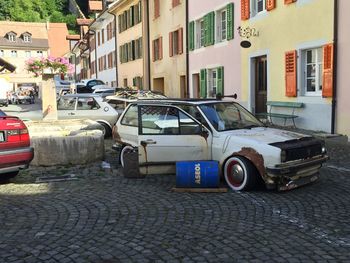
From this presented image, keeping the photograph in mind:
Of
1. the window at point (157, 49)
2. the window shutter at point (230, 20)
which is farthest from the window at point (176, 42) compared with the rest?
the window shutter at point (230, 20)

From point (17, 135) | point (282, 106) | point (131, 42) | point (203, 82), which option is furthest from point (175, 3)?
point (17, 135)

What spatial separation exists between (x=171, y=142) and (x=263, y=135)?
1516 millimetres

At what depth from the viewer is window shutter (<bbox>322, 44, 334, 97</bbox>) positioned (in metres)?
13.3

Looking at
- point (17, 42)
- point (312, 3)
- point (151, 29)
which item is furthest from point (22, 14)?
point (312, 3)

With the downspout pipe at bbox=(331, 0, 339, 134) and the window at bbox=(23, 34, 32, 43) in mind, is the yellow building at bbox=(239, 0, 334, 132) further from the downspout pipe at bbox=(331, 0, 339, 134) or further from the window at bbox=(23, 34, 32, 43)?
the window at bbox=(23, 34, 32, 43)

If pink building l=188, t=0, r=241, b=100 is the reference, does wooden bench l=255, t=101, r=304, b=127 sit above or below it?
below

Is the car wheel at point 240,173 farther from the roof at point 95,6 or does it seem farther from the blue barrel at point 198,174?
the roof at point 95,6

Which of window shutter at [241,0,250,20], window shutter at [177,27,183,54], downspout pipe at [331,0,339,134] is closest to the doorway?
window shutter at [241,0,250,20]

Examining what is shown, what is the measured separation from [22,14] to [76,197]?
109664mm

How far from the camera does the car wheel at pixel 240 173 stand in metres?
7.21

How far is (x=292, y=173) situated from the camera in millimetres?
7059

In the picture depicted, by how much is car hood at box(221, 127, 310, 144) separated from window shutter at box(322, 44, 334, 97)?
19.9 feet

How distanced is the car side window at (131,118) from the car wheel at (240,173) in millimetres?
2323

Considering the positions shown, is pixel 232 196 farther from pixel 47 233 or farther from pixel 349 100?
pixel 349 100
